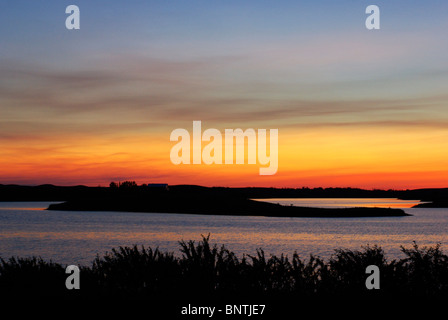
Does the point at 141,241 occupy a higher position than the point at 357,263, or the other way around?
the point at 357,263

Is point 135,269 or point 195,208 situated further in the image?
point 195,208

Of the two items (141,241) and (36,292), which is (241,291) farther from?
(141,241)

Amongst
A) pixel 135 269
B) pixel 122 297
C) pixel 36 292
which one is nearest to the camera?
pixel 122 297

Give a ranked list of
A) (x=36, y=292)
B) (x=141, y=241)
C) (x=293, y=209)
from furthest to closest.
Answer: (x=293, y=209) → (x=141, y=241) → (x=36, y=292)

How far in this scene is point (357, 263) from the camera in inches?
869

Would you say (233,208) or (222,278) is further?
(233,208)

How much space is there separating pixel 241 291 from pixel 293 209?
156155mm

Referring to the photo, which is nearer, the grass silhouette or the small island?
the grass silhouette

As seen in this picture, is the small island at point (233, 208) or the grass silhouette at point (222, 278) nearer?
the grass silhouette at point (222, 278)
